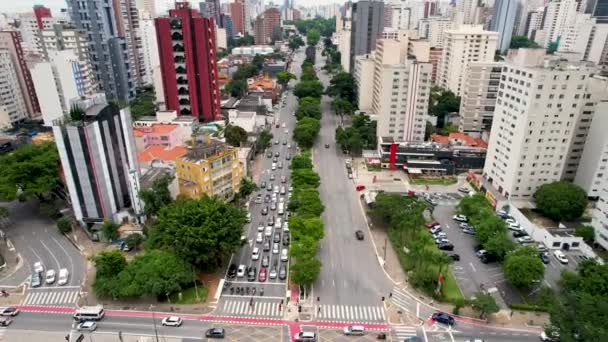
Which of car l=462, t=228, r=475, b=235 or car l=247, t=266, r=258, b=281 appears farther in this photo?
car l=462, t=228, r=475, b=235

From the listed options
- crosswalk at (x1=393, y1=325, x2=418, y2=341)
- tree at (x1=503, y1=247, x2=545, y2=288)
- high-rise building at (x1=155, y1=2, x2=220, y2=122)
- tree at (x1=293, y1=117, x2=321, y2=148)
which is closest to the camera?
crosswalk at (x1=393, y1=325, x2=418, y2=341)

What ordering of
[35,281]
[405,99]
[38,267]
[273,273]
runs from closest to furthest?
1. [35,281]
2. [273,273]
3. [38,267]
4. [405,99]

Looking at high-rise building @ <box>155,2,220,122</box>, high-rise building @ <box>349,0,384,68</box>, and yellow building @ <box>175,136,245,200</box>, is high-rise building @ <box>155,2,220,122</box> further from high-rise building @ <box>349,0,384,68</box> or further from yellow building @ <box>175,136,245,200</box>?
high-rise building @ <box>349,0,384,68</box>

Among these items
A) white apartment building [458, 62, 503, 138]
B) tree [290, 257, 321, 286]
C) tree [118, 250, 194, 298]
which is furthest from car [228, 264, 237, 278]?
white apartment building [458, 62, 503, 138]

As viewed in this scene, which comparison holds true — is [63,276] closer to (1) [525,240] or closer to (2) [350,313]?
(2) [350,313]

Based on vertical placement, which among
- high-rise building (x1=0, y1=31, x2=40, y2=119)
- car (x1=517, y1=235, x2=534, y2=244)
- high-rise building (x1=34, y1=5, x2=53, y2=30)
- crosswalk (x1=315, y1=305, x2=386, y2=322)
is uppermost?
high-rise building (x1=34, y1=5, x2=53, y2=30)

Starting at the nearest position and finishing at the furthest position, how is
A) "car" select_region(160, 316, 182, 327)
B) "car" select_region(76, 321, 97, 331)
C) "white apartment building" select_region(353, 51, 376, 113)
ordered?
"car" select_region(76, 321, 97, 331), "car" select_region(160, 316, 182, 327), "white apartment building" select_region(353, 51, 376, 113)

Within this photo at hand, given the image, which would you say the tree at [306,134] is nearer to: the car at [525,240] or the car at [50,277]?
the car at [525,240]

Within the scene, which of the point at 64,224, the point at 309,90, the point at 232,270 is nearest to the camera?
the point at 232,270

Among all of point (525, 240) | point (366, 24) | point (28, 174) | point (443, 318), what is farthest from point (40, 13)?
point (525, 240)
